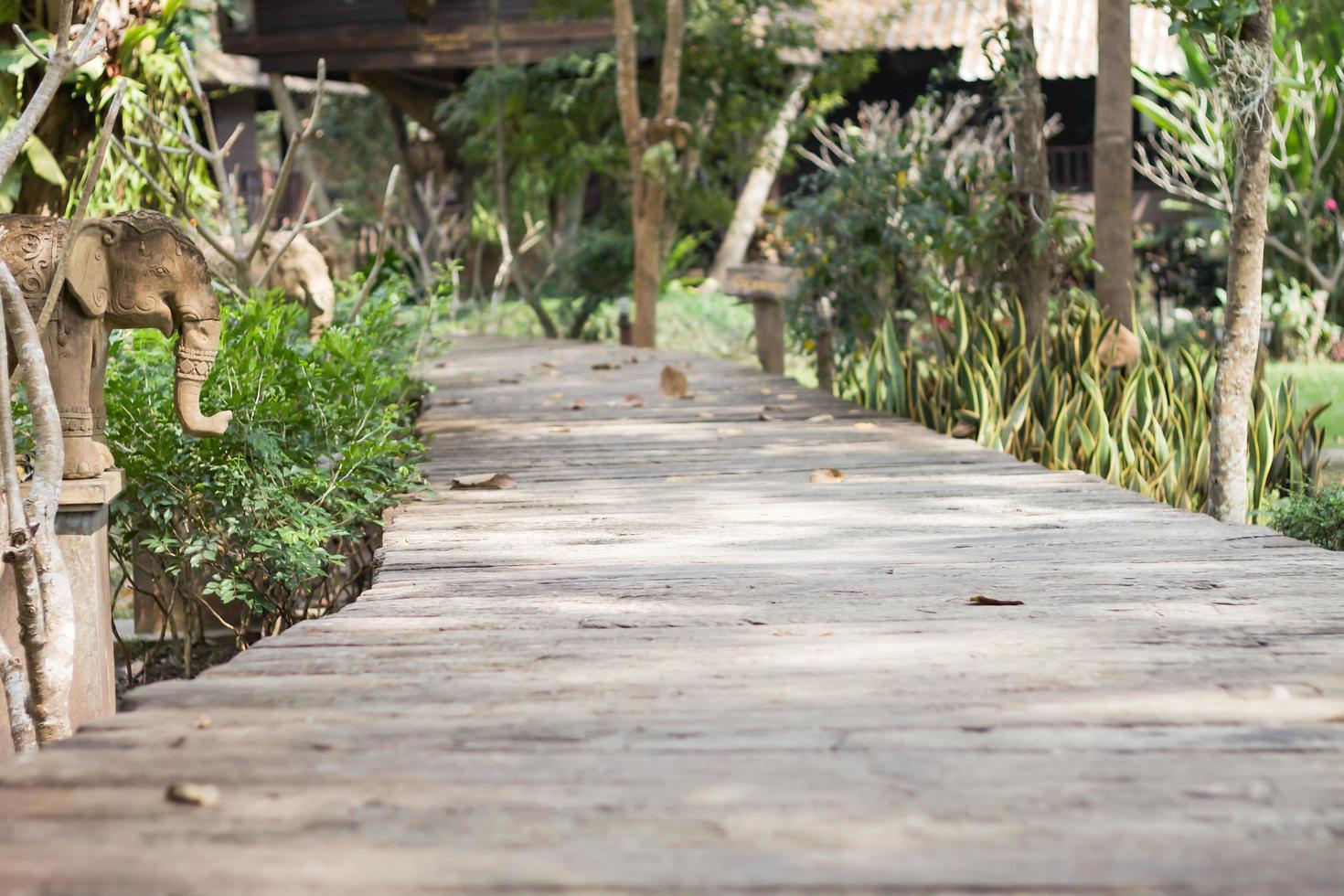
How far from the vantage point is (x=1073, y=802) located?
1.72 meters

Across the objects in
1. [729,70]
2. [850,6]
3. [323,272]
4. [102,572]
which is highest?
[850,6]

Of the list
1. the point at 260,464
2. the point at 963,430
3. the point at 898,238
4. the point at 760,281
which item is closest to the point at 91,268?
the point at 260,464

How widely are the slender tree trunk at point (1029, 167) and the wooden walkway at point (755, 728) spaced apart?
3282 millimetres

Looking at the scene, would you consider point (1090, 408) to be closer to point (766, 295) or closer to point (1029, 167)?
point (1029, 167)

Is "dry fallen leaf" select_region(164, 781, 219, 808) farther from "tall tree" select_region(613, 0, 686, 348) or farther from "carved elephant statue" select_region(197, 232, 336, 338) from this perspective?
"tall tree" select_region(613, 0, 686, 348)

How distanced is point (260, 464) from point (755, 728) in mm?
2515

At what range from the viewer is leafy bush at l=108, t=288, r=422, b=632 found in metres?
4.04

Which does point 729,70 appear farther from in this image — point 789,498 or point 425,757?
point 425,757

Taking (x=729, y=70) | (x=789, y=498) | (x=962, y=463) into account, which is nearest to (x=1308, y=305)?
(x=729, y=70)

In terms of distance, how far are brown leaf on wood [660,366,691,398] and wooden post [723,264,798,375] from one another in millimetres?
1348

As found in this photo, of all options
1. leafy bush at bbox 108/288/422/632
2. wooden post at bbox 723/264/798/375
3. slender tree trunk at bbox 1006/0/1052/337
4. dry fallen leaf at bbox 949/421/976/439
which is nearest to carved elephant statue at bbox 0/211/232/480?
leafy bush at bbox 108/288/422/632

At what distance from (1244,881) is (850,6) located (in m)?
16.2

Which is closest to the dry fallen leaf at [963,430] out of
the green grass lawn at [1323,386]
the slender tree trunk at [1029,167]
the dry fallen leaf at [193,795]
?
the slender tree trunk at [1029,167]

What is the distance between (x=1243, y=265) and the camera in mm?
4895
